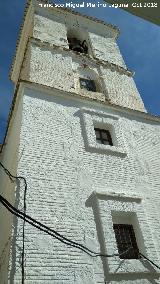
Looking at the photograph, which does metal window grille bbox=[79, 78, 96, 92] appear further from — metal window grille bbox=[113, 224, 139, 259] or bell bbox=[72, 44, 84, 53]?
metal window grille bbox=[113, 224, 139, 259]

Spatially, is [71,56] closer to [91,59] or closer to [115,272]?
[91,59]

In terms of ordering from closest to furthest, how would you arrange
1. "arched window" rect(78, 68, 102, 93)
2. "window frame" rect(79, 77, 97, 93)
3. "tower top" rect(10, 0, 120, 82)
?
"window frame" rect(79, 77, 97, 93), "arched window" rect(78, 68, 102, 93), "tower top" rect(10, 0, 120, 82)

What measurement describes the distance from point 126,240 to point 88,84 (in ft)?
24.0

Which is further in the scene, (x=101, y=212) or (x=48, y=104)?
(x=48, y=104)

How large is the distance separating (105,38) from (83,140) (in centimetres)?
927

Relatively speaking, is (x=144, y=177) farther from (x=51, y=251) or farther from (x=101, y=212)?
(x=51, y=251)

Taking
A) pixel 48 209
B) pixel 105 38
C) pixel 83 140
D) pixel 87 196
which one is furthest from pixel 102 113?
pixel 105 38

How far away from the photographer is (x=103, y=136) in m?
11.2

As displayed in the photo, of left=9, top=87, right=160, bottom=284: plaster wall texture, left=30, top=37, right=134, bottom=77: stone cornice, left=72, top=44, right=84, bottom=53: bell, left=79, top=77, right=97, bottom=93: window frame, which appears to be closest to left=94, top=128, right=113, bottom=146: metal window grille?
left=9, top=87, right=160, bottom=284: plaster wall texture

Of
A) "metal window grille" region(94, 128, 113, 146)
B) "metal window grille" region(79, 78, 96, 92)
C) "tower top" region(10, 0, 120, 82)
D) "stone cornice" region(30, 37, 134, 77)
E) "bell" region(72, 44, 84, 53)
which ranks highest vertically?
"tower top" region(10, 0, 120, 82)

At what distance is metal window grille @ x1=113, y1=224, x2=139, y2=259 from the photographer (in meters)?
8.16

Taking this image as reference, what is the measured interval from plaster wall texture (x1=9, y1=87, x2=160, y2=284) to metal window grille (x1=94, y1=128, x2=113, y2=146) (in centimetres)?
35

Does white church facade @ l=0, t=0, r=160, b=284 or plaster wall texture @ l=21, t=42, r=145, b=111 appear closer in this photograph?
white church facade @ l=0, t=0, r=160, b=284

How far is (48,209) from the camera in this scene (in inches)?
313
